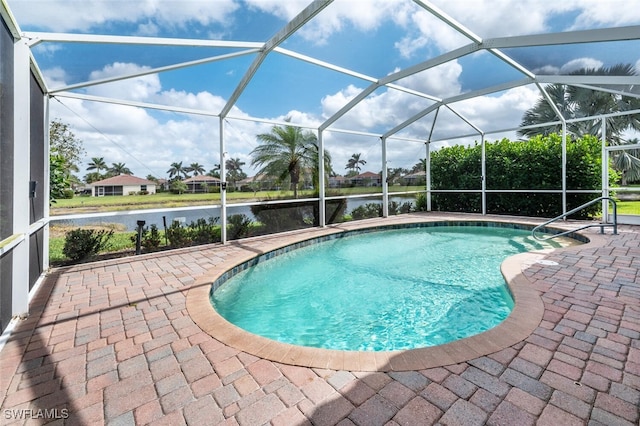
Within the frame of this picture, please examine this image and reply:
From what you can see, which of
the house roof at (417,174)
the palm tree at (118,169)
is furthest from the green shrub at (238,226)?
the house roof at (417,174)

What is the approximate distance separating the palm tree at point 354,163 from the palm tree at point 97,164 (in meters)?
6.79

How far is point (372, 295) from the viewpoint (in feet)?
15.2

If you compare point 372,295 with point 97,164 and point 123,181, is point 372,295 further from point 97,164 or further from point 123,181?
point 97,164

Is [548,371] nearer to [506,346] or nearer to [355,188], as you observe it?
[506,346]

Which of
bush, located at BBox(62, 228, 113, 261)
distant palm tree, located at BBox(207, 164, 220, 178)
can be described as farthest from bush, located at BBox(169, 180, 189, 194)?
bush, located at BBox(62, 228, 113, 261)

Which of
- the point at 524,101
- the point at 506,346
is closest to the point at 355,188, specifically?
the point at 524,101

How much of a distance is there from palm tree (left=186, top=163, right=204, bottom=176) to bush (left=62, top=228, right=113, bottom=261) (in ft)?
6.58

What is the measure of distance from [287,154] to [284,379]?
7450 mm

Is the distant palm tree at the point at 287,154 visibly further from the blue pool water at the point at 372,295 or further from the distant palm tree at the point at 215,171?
the blue pool water at the point at 372,295

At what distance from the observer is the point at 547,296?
3.51m

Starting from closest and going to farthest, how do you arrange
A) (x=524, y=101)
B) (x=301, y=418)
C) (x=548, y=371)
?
(x=301, y=418), (x=548, y=371), (x=524, y=101)

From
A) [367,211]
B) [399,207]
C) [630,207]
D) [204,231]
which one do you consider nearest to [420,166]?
[399,207]

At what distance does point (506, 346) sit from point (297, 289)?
3.24 m

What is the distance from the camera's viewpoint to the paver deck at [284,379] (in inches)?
70.1
